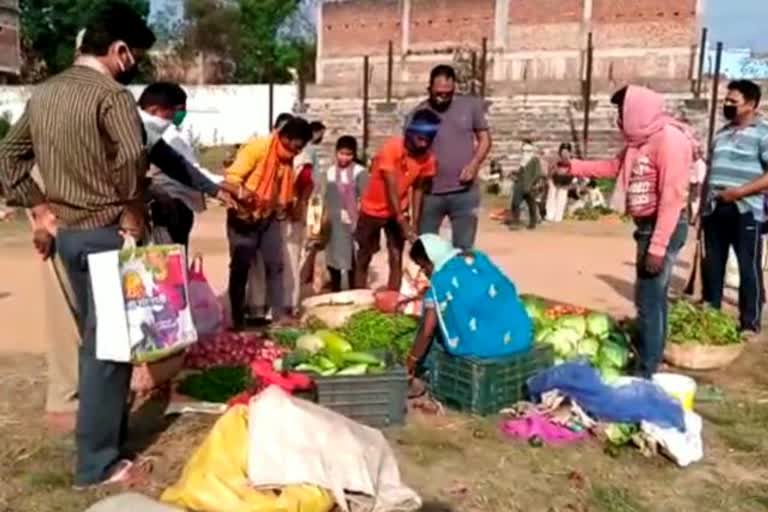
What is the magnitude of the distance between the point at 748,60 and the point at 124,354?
120ft

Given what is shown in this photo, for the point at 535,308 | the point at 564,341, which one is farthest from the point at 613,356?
the point at 535,308

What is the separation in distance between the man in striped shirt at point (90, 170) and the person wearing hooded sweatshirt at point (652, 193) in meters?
2.79

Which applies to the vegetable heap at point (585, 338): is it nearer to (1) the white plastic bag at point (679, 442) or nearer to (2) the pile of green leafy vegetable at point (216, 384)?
(1) the white plastic bag at point (679, 442)

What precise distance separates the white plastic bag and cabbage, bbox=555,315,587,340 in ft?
4.14

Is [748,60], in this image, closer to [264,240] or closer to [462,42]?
[462,42]

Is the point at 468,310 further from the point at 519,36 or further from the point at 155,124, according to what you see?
the point at 519,36

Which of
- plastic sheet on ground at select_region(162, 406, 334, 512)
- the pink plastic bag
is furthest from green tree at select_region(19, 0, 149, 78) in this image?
plastic sheet on ground at select_region(162, 406, 334, 512)

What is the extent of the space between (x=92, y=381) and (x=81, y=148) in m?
0.95

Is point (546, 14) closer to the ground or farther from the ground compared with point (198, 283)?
farther from the ground

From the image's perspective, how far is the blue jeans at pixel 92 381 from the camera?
12.0ft

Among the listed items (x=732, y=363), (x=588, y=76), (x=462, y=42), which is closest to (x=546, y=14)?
(x=462, y=42)

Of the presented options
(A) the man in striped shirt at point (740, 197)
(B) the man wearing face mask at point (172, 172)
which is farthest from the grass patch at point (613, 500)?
(A) the man in striped shirt at point (740, 197)

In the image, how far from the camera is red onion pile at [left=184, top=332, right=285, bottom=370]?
5.46 meters

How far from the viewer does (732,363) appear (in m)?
6.23
